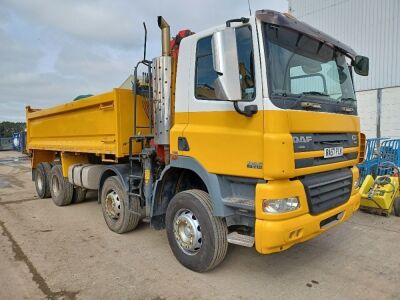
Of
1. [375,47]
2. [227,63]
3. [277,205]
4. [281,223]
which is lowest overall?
[281,223]

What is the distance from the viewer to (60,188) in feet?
24.5

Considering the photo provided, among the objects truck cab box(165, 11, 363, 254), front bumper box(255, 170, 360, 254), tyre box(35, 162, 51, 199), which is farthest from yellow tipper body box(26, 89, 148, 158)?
front bumper box(255, 170, 360, 254)

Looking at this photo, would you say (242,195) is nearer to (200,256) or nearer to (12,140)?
(200,256)

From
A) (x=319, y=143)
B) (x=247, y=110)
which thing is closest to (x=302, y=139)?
(x=319, y=143)

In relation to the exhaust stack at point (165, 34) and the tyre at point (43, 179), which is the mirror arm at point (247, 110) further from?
the tyre at point (43, 179)

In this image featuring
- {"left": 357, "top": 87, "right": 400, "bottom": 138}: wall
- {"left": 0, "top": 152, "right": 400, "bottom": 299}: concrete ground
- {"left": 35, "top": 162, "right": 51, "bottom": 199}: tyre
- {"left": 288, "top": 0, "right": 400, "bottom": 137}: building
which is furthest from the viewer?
{"left": 288, "top": 0, "right": 400, "bottom": 137}: building

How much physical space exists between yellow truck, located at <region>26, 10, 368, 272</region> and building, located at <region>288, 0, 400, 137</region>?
343 inches

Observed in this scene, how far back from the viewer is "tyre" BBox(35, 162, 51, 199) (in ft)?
27.2

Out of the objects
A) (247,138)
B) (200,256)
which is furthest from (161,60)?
(200,256)

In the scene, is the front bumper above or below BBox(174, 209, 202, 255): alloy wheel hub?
above

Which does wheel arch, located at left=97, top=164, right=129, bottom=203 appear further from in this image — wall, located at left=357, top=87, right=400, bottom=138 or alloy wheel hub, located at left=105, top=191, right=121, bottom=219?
wall, located at left=357, top=87, right=400, bottom=138

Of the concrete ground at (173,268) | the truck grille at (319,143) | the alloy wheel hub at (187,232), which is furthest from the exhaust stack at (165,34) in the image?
the concrete ground at (173,268)

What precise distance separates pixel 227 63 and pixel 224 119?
688 millimetres

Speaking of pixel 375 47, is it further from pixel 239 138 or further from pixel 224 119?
pixel 239 138
